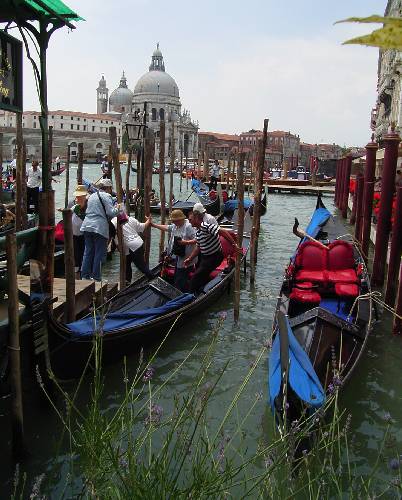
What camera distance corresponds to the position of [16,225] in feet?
21.1

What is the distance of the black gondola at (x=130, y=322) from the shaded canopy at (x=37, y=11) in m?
1.90

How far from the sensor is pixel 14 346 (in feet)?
9.05

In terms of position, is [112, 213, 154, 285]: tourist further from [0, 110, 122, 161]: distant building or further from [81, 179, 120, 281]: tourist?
[0, 110, 122, 161]: distant building

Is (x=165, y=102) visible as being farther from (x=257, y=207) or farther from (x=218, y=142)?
(x=257, y=207)

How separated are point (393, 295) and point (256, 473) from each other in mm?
3019

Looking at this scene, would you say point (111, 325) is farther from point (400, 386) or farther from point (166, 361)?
point (400, 386)

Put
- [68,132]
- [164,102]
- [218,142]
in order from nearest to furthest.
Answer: [68,132], [164,102], [218,142]

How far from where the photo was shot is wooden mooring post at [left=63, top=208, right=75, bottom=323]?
12.0 feet

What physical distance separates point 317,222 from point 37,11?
6.07m

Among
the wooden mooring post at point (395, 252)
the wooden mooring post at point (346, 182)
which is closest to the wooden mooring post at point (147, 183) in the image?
the wooden mooring post at point (395, 252)

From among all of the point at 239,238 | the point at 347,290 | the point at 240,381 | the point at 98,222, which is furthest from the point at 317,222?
the point at 240,381

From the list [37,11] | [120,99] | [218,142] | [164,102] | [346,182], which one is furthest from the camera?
[120,99]

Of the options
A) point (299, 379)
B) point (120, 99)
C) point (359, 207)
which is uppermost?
point (120, 99)

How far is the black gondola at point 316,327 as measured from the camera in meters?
2.72
